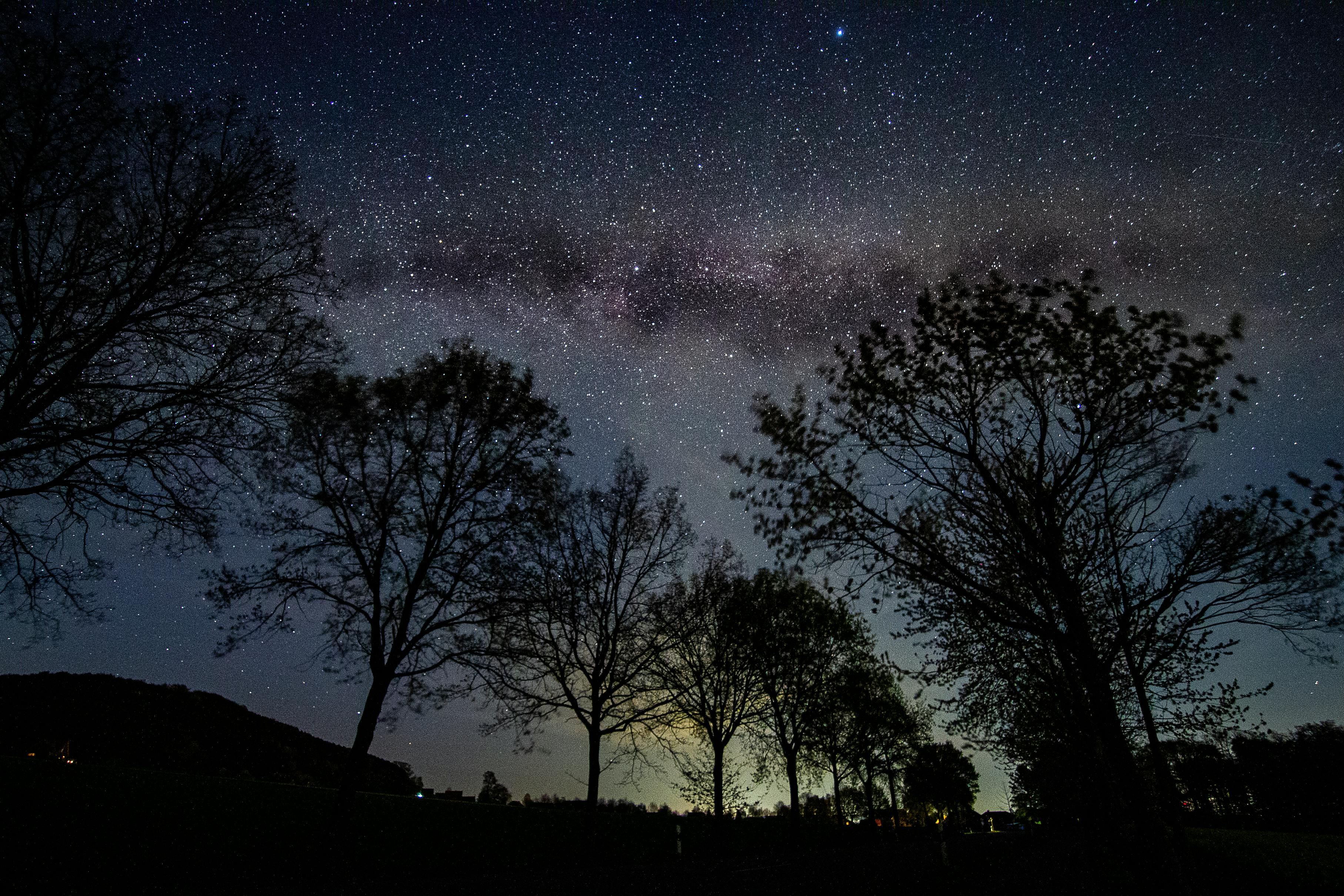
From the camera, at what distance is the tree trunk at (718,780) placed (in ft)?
72.1

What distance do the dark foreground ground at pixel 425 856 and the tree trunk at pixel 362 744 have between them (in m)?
0.48

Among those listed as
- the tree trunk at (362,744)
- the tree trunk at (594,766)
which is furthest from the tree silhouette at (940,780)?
the tree trunk at (362,744)

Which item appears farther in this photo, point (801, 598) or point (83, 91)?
point (801, 598)

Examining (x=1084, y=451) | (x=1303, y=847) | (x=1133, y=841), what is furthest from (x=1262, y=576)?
(x=1303, y=847)

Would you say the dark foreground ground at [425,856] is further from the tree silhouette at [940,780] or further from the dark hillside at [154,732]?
the tree silhouette at [940,780]

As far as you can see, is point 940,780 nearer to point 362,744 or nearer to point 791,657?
point 791,657

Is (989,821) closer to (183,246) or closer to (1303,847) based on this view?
(1303,847)

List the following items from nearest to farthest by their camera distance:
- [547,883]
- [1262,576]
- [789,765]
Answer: [1262,576], [547,883], [789,765]

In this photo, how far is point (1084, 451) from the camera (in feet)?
31.1

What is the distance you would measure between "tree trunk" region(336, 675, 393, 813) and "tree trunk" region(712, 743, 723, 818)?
47.5 feet

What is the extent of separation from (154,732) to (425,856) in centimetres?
2274

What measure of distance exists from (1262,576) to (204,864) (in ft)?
55.9

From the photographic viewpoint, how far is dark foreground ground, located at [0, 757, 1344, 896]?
852 cm

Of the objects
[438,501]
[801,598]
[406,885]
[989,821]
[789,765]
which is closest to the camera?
[406,885]
